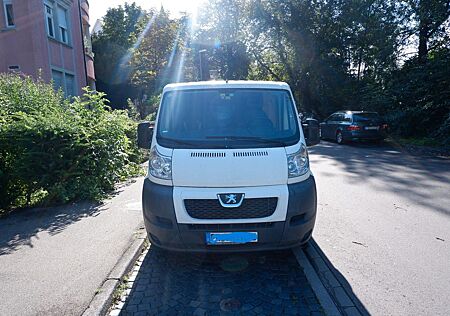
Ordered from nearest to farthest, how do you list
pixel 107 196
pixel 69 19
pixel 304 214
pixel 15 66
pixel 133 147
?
pixel 304 214 < pixel 107 196 < pixel 133 147 < pixel 15 66 < pixel 69 19

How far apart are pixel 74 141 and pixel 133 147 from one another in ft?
11.3

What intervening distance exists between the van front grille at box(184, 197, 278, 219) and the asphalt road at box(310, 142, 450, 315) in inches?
46.2

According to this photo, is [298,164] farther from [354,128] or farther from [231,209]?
[354,128]

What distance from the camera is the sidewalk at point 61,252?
3.11 m

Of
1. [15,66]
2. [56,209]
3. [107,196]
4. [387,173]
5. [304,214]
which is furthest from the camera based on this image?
[15,66]

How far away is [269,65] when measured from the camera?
3116 cm

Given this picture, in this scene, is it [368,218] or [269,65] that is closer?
[368,218]

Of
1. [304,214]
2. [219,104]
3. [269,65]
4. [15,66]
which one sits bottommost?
[304,214]

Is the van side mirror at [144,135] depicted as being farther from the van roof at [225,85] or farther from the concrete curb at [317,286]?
the concrete curb at [317,286]

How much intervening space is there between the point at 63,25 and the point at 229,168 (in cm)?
1723

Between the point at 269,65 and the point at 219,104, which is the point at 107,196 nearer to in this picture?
the point at 219,104

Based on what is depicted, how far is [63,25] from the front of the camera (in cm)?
1662

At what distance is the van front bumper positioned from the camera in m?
3.39

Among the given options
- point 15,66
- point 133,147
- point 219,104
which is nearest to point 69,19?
point 15,66
